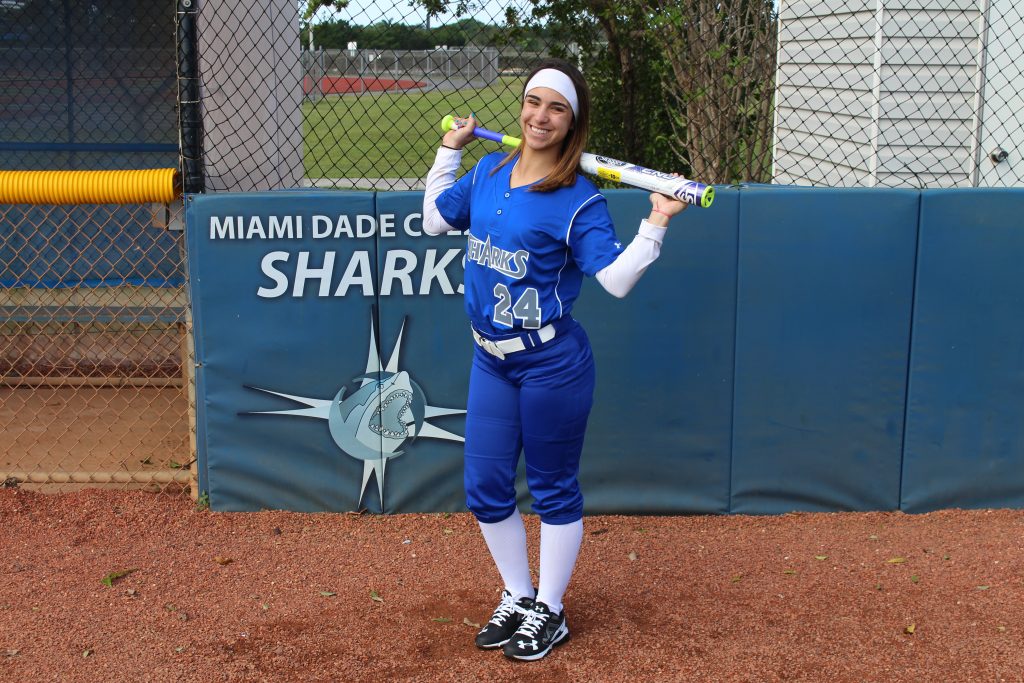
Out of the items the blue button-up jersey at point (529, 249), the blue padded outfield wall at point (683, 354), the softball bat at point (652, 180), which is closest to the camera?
the softball bat at point (652, 180)

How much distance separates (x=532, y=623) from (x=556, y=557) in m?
0.22

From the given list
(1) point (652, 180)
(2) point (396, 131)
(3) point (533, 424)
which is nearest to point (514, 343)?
(3) point (533, 424)

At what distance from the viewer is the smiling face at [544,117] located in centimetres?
304

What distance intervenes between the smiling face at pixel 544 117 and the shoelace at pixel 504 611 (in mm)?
1451

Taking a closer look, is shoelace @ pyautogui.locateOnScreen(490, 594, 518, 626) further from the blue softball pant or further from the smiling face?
the smiling face

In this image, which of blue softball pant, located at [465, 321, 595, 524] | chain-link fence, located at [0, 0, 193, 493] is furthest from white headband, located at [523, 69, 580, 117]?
chain-link fence, located at [0, 0, 193, 493]

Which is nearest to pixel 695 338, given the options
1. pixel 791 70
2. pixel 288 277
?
pixel 288 277

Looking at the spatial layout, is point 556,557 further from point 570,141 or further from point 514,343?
point 570,141

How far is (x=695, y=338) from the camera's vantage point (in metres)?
4.30

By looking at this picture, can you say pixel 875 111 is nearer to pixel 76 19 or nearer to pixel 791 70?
pixel 791 70

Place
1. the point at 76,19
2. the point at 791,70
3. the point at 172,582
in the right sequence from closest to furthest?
the point at 172,582
the point at 76,19
the point at 791,70

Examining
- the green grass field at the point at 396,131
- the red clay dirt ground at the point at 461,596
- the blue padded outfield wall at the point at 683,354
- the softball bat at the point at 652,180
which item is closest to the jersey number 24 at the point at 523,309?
the softball bat at the point at 652,180

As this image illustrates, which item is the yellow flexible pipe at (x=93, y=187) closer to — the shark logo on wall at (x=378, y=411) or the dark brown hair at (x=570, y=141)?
the shark logo on wall at (x=378, y=411)

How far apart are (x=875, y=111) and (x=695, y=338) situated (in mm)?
2813
